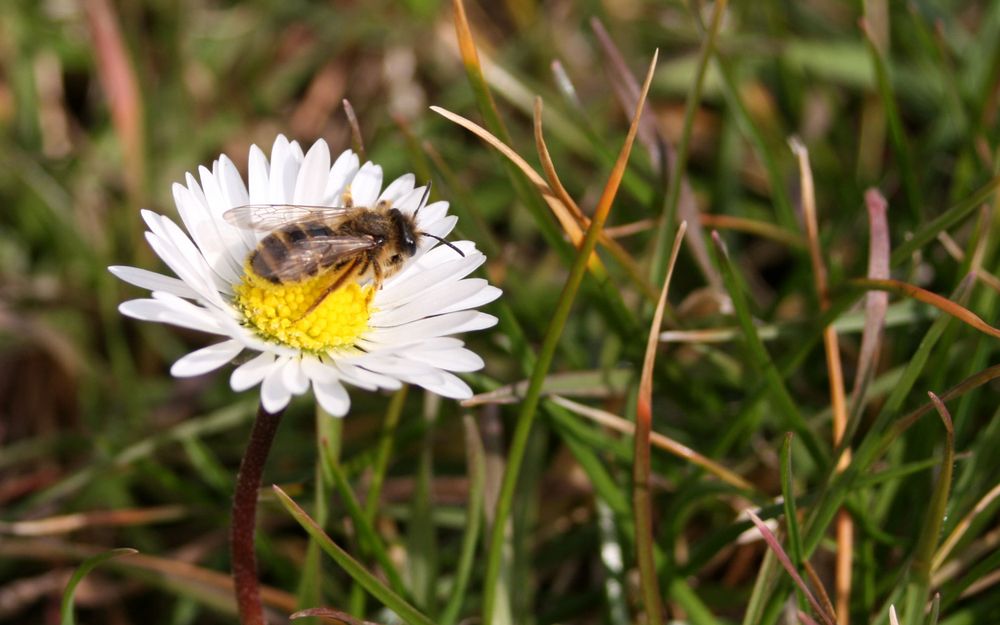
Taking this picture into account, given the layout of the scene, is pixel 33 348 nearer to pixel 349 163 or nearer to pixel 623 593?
pixel 349 163

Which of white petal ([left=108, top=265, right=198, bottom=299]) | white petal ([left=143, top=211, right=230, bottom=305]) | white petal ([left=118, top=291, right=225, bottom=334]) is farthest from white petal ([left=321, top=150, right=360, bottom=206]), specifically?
white petal ([left=118, top=291, right=225, bottom=334])

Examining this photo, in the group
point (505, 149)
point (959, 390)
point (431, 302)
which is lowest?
point (959, 390)

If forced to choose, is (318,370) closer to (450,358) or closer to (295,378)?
(295,378)

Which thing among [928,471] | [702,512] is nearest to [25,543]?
[702,512]

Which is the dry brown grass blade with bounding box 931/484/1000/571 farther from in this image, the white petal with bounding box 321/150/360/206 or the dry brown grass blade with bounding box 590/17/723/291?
the white petal with bounding box 321/150/360/206

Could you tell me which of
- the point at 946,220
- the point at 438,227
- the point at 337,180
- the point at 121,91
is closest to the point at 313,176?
the point at 337,180

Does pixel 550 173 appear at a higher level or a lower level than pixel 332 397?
higher

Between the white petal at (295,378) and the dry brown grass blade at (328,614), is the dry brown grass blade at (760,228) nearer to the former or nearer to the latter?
the white petal at (295,378)

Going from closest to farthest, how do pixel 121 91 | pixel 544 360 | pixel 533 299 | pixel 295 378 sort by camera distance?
pixel 295 378, pixel 544 360, pixel 533 299, pixel 121 91
